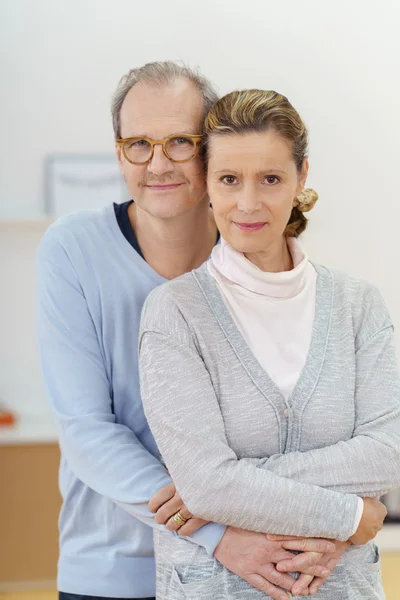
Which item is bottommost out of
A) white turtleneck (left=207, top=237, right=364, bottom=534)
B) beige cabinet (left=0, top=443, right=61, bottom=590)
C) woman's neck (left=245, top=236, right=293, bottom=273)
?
beige cabinet (left=0, top=443, right=61, bottom=590)

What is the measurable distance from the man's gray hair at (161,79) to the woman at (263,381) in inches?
6.3

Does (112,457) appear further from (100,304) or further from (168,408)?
(100,304)

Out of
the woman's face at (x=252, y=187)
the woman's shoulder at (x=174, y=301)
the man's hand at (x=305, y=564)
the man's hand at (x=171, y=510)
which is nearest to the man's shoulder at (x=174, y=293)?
the woman's shoulder at (x=174, y=301)

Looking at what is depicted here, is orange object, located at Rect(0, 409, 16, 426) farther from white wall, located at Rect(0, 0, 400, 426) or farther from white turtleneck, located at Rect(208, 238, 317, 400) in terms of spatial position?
white turtleneck, located at Rect(208, 238, 317, 400)

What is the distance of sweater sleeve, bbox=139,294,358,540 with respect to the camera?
1.36 metres

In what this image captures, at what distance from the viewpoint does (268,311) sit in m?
1.52

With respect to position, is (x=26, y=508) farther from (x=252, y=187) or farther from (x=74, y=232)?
(x=252, y=187)

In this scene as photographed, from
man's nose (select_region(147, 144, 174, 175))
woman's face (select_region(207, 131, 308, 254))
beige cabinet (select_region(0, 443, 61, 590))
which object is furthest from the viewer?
beige cabinet (select_region(0, 443, 61, 590))

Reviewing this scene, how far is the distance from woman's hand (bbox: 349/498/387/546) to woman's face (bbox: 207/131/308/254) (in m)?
0.48

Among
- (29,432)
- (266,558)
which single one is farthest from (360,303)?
(29,432)

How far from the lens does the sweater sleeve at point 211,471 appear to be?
1360mm

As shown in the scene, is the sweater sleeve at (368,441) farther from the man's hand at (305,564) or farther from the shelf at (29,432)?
the shelf at (29,432)

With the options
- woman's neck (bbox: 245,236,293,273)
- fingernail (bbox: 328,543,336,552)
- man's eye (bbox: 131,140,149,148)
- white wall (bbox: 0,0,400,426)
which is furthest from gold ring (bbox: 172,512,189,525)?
white wall (bbox: 0,0,400,426)

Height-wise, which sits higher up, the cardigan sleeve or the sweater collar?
the sweater collar
